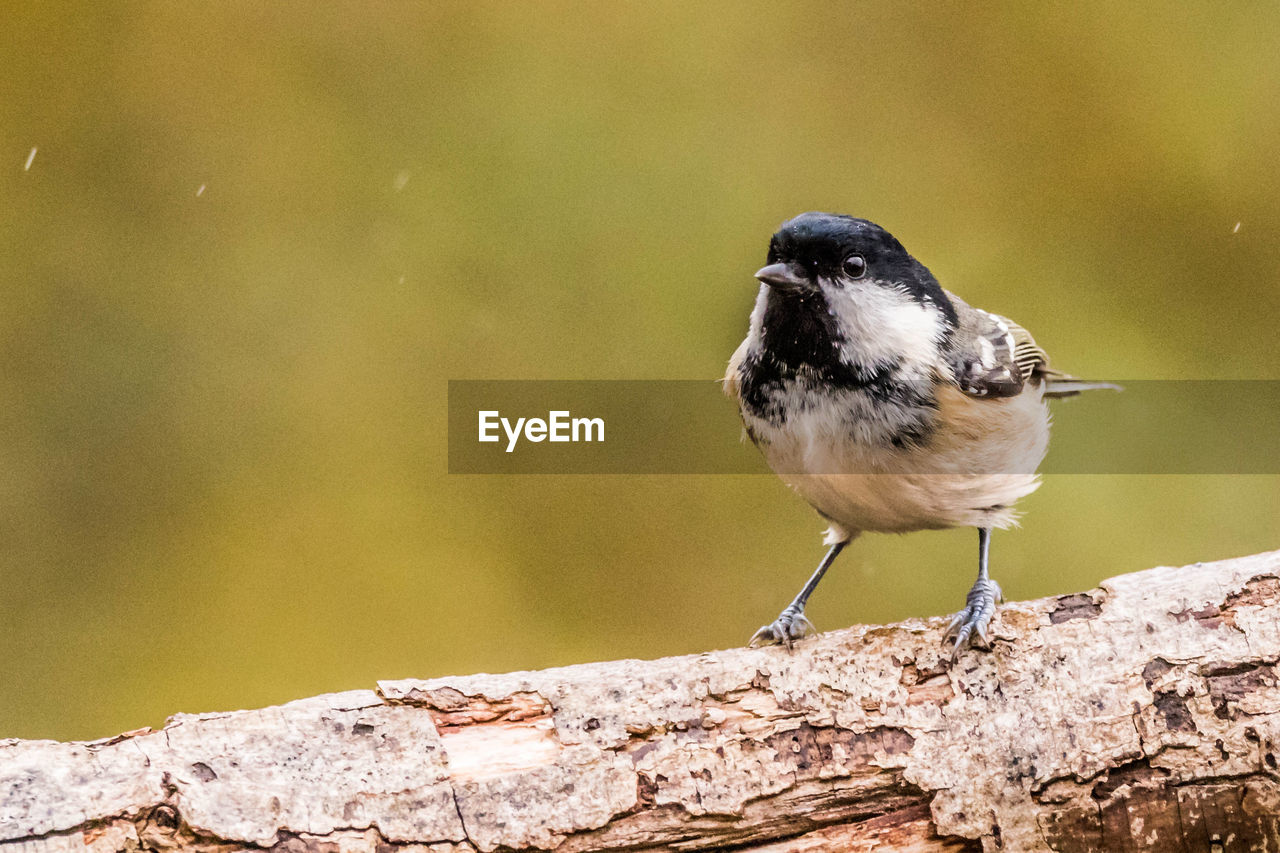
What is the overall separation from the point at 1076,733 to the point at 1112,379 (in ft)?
6.19

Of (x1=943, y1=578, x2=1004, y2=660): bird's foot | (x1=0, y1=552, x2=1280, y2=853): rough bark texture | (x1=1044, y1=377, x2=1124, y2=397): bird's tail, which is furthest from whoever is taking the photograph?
(x1=1044, y1=377, x2=1124, y2=397): bird's tail

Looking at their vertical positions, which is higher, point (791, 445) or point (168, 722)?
point (791, 445)

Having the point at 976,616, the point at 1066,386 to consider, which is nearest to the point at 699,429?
the point at 1066,386

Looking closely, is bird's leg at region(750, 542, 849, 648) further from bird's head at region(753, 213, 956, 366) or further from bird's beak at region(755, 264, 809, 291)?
bird's beak at region(755, 264, 809, 291)

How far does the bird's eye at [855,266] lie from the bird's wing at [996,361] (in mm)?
227

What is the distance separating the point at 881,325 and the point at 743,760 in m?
0.75

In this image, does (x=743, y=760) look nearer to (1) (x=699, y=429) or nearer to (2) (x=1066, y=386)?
(2) (x=1066, y=386)

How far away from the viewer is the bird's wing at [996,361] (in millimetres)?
1957

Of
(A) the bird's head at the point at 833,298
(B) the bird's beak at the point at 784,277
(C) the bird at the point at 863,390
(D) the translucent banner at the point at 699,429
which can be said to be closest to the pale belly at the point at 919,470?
(C) the bird at the point at 863,390

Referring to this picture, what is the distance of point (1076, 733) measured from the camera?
1.53 m

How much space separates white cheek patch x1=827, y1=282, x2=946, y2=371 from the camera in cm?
182

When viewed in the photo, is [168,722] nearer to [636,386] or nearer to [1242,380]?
[636,386]

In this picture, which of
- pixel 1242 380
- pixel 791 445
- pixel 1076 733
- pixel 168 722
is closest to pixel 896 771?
pixel 1076 733

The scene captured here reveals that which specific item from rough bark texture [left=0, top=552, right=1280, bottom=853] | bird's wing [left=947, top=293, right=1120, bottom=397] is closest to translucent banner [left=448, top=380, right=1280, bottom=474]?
bird's wing [left=947, top=293, right=1120, bottom=397]
